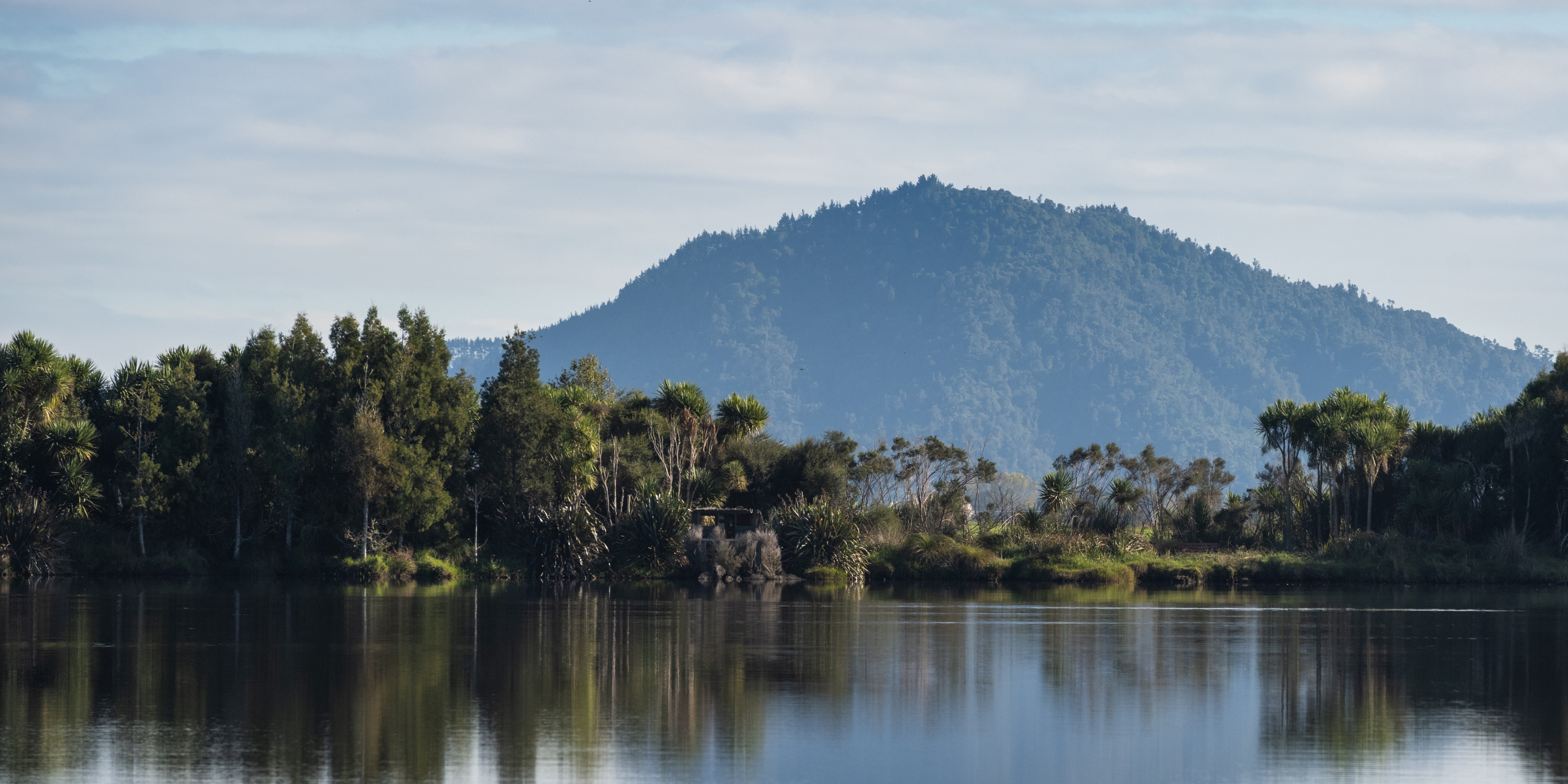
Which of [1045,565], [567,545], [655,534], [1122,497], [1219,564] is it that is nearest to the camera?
[567,545]

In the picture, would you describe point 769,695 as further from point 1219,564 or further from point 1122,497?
point 1122,497

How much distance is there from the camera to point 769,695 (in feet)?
64.8

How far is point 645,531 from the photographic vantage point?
48.7 metres

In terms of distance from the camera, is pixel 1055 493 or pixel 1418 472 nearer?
pixel 1055 493

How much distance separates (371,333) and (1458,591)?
120 feet

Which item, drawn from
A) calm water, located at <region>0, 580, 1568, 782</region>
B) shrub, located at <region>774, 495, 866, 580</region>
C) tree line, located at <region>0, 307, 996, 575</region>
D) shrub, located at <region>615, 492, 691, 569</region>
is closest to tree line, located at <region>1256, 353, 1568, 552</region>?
tree line, located at <region>0, 307, 996, 575</region>

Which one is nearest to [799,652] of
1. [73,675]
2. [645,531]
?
[73,675]

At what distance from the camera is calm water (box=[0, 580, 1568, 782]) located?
15133 mm

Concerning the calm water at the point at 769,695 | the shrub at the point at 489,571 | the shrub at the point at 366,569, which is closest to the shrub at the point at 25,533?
the shrub at the point at 366,569

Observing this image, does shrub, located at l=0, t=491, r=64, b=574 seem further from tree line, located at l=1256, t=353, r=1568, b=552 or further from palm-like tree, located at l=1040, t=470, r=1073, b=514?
tree line, located at l=1256, t=353, r=1568, b=552

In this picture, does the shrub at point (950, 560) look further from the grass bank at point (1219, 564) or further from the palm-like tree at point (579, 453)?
the palm-like tree at point (579, 453)

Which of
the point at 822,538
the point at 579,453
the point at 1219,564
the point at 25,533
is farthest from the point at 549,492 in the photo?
the point at 1219,564

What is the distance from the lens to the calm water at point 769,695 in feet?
49.6

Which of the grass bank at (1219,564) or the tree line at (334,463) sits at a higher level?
the tree line at (334,463)
